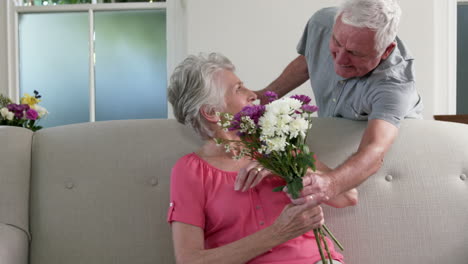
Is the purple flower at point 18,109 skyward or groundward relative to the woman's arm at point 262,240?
skyward

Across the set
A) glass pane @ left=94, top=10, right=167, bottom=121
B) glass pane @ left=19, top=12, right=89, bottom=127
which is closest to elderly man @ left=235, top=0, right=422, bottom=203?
glass pane @ left=94, top=10, right=167, bottom=121

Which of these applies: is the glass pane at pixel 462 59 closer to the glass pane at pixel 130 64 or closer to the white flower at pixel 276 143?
the glass pane at pixel 130 64

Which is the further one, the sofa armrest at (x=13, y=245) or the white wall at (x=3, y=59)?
the white wall at (x=3, y=59)

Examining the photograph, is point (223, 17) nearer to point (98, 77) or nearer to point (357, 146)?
point (98, 77)

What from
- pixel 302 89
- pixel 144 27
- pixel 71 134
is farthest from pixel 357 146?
pixel 144 27

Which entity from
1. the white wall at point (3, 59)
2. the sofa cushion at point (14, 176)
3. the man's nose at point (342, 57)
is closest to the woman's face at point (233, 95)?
the man's nose at point (342, 57)

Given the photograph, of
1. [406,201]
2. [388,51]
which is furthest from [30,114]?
[406,201]

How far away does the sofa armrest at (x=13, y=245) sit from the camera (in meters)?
1.86

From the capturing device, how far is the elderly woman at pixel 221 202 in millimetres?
1748

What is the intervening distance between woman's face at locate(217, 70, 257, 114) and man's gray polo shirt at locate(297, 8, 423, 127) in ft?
1.64

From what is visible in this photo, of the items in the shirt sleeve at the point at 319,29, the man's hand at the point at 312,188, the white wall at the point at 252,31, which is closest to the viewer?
the man's hand at the point at 312,188

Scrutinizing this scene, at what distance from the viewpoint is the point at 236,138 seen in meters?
1.98

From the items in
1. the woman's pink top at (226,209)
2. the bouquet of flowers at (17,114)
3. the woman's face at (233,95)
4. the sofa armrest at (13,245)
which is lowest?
the sofa armrest at (13,245)

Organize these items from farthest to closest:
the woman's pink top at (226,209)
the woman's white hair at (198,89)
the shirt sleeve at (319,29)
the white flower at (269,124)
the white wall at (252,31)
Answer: the white wall at (252,31), the shirt sleeve at (319,29), the woman's white hair at (198,89), the woman's pink top at (226,209), the white flower at (269,124)
